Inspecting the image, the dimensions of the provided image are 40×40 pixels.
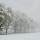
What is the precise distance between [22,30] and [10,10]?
1.55 ft

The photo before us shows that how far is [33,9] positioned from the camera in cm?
160

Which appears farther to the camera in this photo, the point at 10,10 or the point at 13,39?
the point at 10,10

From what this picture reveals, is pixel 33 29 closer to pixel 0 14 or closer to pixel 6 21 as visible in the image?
pixel 6 21

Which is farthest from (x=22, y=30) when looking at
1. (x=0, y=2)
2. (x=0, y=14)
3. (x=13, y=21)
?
(x=0, y=2)

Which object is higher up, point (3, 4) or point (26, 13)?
point (3, 4)

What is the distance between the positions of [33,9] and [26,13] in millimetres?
165

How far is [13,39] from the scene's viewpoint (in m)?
1.23

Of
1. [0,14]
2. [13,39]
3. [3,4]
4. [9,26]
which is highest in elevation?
[3,4]

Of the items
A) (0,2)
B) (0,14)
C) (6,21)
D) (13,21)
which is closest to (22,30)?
(13,21)

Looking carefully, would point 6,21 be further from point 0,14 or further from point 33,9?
point 33,9

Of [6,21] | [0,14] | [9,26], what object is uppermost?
[0,14]

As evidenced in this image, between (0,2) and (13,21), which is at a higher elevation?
(0,2)

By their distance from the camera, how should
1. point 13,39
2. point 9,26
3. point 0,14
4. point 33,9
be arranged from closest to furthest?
1. point 13,39
2. point 0,14
3. point 9,26
4. point 33,9

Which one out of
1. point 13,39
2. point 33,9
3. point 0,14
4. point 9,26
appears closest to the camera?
point 13,39
